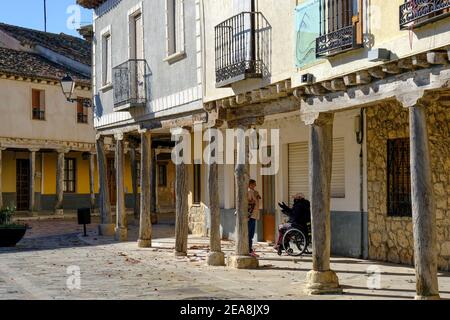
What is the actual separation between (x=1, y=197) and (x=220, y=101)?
2114cm

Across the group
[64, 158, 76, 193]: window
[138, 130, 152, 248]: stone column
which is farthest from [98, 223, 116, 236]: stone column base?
[64, 158, 76, 193]: window

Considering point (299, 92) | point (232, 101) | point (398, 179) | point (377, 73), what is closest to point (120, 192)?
point (232, 101)

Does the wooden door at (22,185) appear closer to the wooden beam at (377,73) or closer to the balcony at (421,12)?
the wooden beam at (377,73)

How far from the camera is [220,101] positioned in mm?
14070

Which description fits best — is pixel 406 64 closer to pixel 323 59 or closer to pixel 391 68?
pixel 391 68

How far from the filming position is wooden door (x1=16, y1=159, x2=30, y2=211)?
34.1m

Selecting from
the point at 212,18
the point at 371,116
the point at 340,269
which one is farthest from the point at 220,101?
the point at 340,269

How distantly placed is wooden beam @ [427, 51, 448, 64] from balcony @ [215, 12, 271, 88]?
4.51 meters

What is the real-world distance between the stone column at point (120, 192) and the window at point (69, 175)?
1620 centimetres

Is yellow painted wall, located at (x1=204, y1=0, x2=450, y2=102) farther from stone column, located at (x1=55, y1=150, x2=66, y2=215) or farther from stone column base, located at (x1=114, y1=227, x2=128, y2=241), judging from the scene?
stone column, located at (x1=55, y1=150, x2=66, y2=215)

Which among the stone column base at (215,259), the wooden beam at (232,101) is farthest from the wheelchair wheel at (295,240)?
the wooden beam at (232,101)

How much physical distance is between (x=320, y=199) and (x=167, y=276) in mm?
3671

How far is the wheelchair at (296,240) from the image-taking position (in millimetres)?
15406

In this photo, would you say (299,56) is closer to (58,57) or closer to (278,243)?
(278,243)
